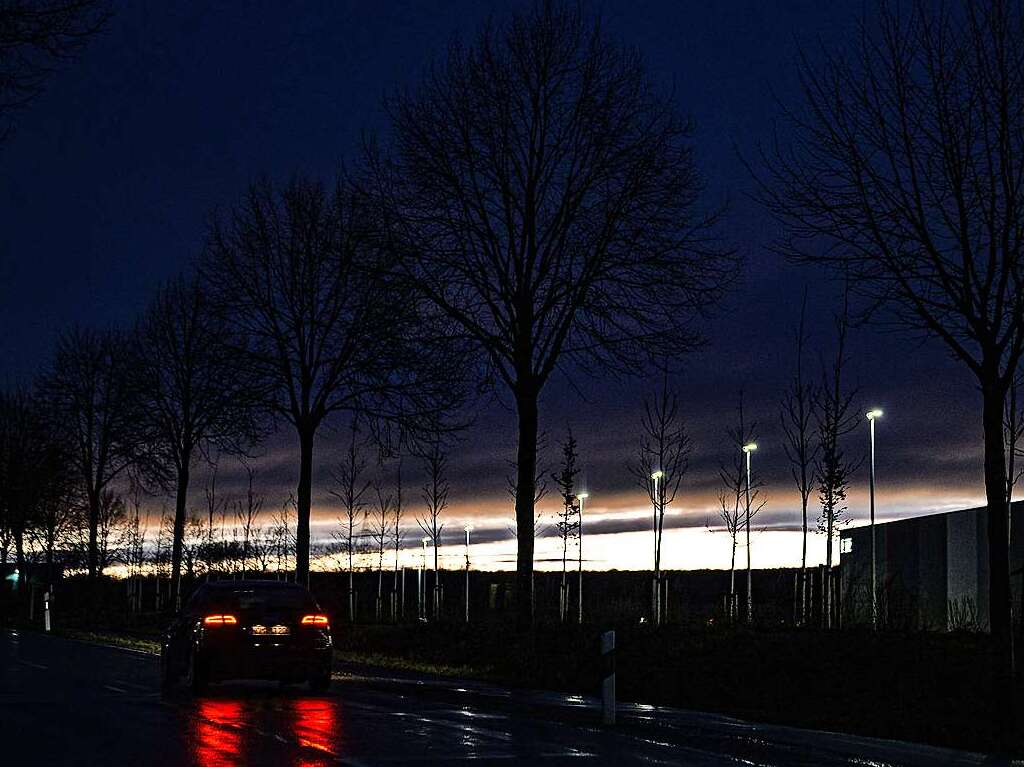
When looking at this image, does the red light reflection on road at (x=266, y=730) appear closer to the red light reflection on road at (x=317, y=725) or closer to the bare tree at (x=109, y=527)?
the red light reflection on road at (x=317, y=725)

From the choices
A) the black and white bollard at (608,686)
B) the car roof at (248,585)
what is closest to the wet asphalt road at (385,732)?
the black and white bollard at (608,686)

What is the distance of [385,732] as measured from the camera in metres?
15.5

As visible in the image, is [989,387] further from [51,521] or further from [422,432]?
[51,521]

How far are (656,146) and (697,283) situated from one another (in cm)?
245

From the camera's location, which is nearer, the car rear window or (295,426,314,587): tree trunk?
the car rear window

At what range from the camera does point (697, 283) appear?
26406 millimetres

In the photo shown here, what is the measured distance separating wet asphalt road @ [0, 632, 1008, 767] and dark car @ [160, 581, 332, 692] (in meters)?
0.38

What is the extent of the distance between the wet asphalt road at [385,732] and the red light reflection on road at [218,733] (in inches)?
0.7

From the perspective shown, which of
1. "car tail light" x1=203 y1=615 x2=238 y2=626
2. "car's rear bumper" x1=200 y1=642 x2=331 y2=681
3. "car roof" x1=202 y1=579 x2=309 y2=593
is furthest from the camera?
"car roof" x1=202 y1=579 x2=309 y2=593

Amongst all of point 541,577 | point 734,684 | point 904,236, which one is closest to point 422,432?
point 541,577

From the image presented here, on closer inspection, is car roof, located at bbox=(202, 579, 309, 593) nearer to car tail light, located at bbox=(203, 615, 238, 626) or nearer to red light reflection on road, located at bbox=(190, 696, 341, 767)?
car tail light, located at bbox=(203, 615, 238, 626)

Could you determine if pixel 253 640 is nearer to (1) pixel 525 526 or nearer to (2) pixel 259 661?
(2) pixel 259 661

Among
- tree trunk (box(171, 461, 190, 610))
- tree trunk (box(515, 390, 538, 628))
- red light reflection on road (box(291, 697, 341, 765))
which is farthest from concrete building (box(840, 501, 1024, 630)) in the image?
tree trunk (box(171, 461, 190, 610))

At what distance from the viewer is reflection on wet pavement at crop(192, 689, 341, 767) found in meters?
13.4
